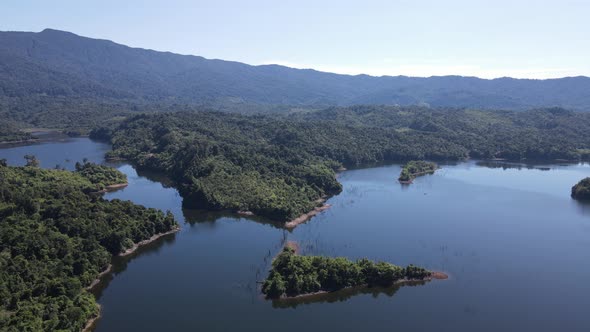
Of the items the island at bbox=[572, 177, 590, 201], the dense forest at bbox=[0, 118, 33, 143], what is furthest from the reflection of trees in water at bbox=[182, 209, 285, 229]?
the dense forest at bbox=[0, 118, 33, 143]

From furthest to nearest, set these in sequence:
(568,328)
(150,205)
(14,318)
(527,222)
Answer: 1. (150,205)
2. (527,222)
3. (568,328)
4. (14,318)

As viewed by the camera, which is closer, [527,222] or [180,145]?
[527,222]

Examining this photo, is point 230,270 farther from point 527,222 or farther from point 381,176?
point 381,176

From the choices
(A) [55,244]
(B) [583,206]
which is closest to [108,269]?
(A) [55,244]

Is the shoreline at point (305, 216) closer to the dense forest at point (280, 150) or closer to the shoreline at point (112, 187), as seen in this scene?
the dense forest at point (280, 150)

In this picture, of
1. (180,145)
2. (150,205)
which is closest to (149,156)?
(180,145)

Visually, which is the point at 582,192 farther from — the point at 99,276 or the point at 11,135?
the point at 11,135
